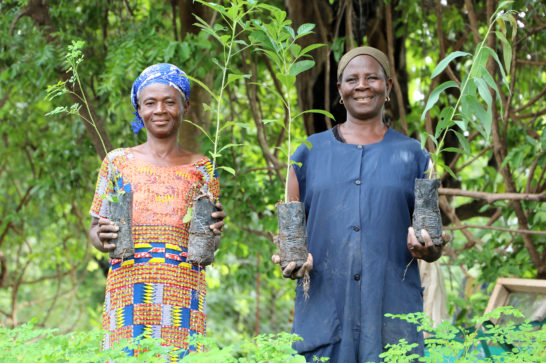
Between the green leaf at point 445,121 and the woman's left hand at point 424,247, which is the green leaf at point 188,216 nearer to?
the woman's left hand at point 424,247

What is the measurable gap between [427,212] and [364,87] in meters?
0.55

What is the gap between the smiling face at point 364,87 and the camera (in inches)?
106

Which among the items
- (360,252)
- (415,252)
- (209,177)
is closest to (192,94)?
(209,177)

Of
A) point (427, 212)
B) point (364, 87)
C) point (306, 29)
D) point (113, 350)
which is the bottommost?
point (113, 350)

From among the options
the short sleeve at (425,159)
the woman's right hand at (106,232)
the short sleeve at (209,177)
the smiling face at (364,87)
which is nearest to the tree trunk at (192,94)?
the short sleeve at (209,177)

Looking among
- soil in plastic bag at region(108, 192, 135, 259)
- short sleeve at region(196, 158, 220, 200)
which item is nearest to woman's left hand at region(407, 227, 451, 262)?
short sleeve at region(196, 158, 220, 200)

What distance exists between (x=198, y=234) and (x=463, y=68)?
430 centimetres

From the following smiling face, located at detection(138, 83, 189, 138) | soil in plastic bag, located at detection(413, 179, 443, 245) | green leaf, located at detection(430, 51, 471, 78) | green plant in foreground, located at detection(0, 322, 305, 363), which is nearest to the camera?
green plant in foreground, located at detection(0, 322, 305, 363)

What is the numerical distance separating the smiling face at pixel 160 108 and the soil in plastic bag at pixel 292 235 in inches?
26.7

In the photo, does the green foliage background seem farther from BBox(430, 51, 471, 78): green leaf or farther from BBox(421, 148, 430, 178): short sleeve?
BBox(430, 51, 471, 78): green leaf

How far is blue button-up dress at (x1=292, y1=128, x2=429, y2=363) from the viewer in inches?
99.5

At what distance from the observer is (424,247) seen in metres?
2.45

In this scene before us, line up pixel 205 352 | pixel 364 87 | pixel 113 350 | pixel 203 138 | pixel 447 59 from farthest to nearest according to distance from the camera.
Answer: pixel 203 138, pixel 364 87, pixel 447 59, pixel 113 350, pixel 205 352

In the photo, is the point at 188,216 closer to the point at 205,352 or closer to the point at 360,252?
the point at 360,252
